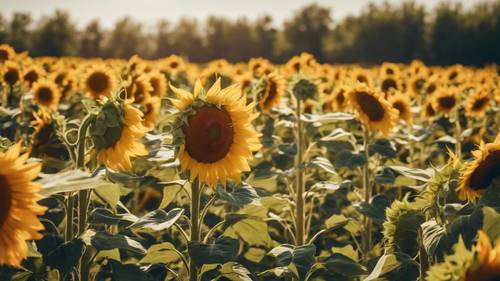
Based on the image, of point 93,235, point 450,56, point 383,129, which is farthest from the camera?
point 450,56

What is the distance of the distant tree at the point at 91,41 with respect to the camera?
49.2m

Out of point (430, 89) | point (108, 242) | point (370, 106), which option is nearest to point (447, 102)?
point (430, 89)

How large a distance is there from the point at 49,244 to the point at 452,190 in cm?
172

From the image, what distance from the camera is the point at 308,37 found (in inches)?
2143

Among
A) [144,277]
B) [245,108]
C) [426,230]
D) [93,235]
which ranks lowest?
[144,277]

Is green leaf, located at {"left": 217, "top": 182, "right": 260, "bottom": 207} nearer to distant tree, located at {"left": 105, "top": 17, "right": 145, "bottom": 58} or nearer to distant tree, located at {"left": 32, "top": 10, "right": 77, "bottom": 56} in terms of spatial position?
distant tree, located at {"left": 32, "top": 10, "right": 77, "bottom": 56}

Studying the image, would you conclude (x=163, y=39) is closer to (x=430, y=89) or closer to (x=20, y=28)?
(x=20, y=28)

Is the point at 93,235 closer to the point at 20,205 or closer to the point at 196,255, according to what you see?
the point at 196,255

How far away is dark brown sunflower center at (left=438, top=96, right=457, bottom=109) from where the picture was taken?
21.6ft

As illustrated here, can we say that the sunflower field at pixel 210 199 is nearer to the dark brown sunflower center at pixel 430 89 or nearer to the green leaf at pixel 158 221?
the green leaf at pixel 158 221

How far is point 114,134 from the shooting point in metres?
2.35

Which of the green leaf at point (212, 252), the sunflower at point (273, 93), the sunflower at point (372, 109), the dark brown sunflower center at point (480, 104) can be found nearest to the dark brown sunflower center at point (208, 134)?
the green leaf at point (212, 252)

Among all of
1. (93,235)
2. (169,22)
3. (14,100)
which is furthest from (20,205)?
(169,22)

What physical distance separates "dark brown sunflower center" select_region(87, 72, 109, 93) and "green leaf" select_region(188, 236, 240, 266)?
13.1 ft
